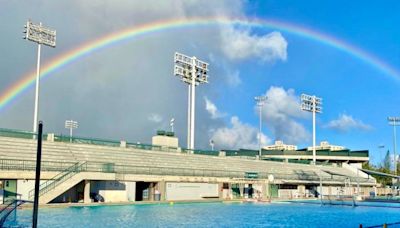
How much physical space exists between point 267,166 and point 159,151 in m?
25.2

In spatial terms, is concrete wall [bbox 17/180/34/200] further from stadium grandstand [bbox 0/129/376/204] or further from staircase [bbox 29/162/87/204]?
staircase [bbox 29/162/87/204]

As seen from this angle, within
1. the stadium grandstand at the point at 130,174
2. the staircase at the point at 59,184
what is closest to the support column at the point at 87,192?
the stadium grandstand at the point at 130,174

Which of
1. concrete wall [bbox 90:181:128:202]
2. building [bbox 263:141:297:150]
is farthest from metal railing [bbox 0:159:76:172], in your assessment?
building [bbox 263:141:297:150]

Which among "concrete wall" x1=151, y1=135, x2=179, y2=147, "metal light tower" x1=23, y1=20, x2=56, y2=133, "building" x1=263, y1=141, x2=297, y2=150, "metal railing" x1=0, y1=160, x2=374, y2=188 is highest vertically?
"metal light tower" x1=23, y1=20, x2=56, y2=133

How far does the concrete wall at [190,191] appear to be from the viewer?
203 feet

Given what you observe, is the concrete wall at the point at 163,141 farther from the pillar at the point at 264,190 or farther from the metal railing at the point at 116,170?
the pillar at the point at 264,190

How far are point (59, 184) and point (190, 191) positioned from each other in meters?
22.1

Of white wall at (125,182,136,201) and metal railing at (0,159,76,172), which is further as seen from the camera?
white wall at (125,182,136,201)

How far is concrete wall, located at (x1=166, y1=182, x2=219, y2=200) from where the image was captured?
203 feet

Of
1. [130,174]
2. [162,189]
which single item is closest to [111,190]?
[130,174]

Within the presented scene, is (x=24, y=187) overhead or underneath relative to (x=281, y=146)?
underneath

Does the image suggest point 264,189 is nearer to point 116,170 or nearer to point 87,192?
point 116,170

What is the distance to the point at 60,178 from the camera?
4738cm

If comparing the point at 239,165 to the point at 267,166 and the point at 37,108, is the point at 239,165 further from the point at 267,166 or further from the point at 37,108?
the point at 37,108
